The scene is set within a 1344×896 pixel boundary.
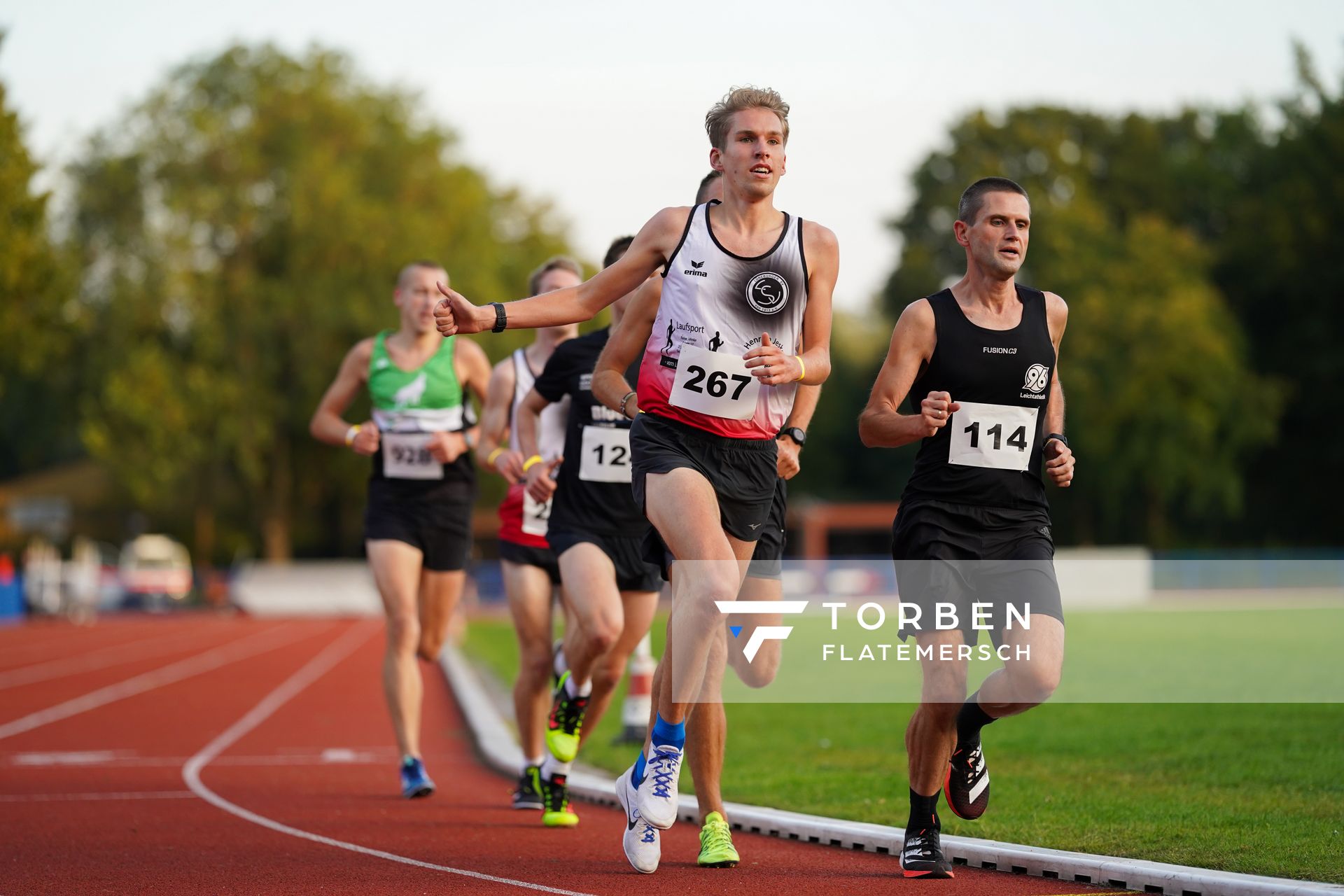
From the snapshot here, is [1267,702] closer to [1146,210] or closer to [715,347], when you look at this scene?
[715,347]

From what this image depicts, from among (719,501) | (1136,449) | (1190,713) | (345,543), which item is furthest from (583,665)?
(345,543)

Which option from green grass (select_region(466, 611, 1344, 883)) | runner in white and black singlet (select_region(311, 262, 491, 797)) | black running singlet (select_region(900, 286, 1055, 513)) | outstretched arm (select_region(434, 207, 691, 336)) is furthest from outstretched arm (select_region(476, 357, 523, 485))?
black running singlet (select_region(900, 286, 1055, 513))

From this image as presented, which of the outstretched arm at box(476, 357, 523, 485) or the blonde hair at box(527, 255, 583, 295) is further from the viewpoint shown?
the outstretched arm at box(476, 357, 523, 485)

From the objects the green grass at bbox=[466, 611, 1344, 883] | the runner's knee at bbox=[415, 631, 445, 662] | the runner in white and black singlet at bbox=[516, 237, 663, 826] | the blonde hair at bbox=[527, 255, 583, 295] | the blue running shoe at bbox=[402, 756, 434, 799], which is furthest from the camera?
the runner's knee at bbox=[415, 631, 445, 662]

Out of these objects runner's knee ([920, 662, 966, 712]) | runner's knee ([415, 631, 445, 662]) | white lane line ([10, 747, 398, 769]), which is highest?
runner's knee ([920, 662, 966, 712])

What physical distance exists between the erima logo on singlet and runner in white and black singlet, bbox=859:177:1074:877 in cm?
45

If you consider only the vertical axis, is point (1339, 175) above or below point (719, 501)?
above

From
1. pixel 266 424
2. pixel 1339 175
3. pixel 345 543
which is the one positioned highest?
pixel 1339 175

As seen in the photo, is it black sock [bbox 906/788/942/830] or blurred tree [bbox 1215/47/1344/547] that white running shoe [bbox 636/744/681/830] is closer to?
black sock [bbox 906/788/942/830]

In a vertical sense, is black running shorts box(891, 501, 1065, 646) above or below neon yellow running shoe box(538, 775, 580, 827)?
above

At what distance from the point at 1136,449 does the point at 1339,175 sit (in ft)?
40.5

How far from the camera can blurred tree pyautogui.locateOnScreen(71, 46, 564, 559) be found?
1940 inches

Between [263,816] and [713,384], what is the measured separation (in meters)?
3.72

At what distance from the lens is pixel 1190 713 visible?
42.4ft
